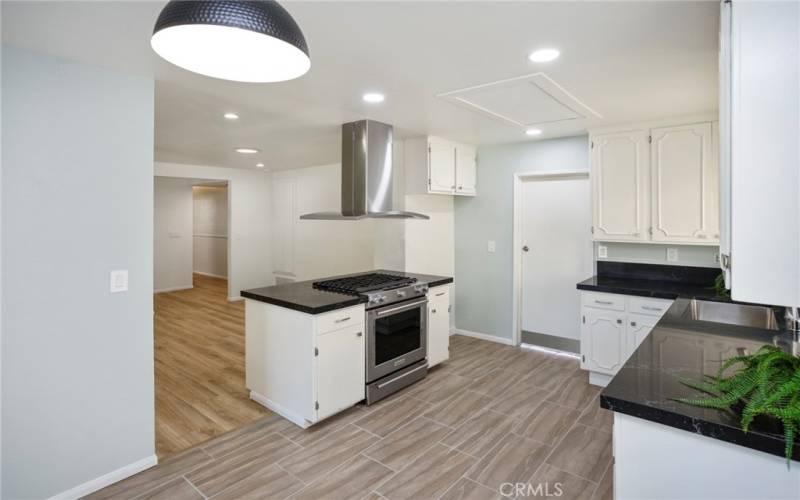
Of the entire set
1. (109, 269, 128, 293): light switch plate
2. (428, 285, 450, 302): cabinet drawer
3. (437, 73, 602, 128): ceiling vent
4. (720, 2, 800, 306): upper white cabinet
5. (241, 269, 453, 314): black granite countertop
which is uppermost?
(437, 73, 602, 128): ceiling vent

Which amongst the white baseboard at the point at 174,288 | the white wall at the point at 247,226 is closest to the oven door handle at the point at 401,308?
the white wall at the point at 247,226

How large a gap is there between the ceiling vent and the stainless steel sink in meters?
1.58

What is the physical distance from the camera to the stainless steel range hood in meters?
3.49

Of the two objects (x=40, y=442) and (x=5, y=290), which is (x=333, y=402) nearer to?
(x=40, y=442)

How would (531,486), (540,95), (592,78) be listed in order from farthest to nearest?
(540,95) → (592,78) → (531,486)

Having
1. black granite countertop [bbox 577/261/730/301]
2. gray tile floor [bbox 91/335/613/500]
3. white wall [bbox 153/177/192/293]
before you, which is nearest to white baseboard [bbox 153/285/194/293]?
white wall [bbox 153/177/192/293]

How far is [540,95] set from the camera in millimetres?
2773

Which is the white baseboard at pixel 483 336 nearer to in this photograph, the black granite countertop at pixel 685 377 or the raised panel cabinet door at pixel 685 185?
the raised panel cabinet door at pixel 685 185

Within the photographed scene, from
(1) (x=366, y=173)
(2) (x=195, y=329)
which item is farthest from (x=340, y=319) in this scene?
(2) (x=195, y=329)

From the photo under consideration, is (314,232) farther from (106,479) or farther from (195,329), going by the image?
(106,479)

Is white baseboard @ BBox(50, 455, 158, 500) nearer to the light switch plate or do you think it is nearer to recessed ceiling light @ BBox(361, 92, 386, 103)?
the light switch plate

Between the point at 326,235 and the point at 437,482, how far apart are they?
4.69 metres

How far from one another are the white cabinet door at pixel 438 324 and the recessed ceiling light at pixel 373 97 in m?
1.73

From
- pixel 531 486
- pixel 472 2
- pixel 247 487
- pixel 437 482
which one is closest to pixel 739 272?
pixel 472 2
